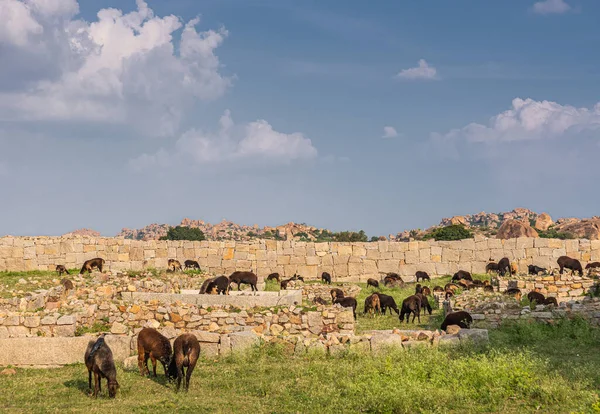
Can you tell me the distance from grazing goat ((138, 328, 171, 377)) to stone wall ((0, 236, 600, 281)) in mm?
24352

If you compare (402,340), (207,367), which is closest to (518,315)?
(402,340)

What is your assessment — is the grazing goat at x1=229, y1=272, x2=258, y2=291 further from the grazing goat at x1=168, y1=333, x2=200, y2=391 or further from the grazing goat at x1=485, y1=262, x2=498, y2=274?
the grazing goat at x1=485, y1=262, x2=498, y2=274

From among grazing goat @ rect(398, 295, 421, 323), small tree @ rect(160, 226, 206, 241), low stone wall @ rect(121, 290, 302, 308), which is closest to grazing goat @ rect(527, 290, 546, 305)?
grazing goat @ rect(398, 295, 421, 323)

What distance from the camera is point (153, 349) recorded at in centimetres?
1219

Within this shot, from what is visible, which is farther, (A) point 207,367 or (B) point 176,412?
(A) point 207,367

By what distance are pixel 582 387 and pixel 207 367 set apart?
6.91 m

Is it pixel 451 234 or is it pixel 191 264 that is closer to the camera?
pixel 191 264

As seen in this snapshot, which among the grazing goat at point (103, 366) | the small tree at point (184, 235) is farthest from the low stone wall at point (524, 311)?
the small tree at point (184, 235)

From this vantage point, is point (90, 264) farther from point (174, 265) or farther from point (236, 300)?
point (236, 300)

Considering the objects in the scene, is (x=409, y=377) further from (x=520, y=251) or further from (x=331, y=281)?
(x=520, y=251)

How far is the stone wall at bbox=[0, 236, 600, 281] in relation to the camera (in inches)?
1452

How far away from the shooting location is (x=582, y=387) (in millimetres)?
10781

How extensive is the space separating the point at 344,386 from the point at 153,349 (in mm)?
3666

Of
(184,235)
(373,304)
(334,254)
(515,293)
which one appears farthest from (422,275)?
(184,235)
